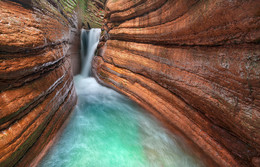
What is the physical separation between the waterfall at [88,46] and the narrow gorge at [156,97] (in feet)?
14.5

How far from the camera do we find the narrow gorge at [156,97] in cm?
178

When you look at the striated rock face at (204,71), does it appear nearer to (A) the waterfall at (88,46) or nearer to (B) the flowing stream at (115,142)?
(B) the flowing stream at (115,142)

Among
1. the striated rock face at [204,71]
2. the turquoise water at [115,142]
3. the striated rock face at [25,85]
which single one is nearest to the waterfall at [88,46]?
the striated rock face at [204,71]

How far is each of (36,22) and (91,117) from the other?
307 centimetres

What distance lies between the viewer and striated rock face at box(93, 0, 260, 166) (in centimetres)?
182

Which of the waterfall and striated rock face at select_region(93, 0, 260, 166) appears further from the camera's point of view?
the waterfall

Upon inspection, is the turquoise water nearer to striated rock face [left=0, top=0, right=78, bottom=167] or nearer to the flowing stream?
the flowing stream

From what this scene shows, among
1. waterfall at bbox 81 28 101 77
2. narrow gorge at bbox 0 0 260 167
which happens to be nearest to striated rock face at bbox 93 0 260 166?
narrow gorge at bbox 0 0 260 167

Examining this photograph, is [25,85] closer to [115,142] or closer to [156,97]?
[115,142]

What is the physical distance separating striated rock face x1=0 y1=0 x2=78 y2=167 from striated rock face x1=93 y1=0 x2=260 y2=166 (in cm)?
308

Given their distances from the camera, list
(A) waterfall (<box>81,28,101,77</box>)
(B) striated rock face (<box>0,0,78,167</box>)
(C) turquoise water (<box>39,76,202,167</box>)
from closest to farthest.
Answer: (B) striated rock face (<box>0,0,78,167</box>)
(C) turquoise water (<box>39,76,202,167</box>)
(A) waterfall (<box>81,28,101,77</box>)

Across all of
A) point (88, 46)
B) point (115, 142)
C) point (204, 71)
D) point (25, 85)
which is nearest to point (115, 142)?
point (115, 142)

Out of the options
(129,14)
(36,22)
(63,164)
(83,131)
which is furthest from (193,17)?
(63,164)

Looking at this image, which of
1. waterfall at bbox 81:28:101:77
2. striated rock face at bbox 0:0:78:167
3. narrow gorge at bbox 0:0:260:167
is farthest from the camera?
waterfall at bbox 81:28:101:77
